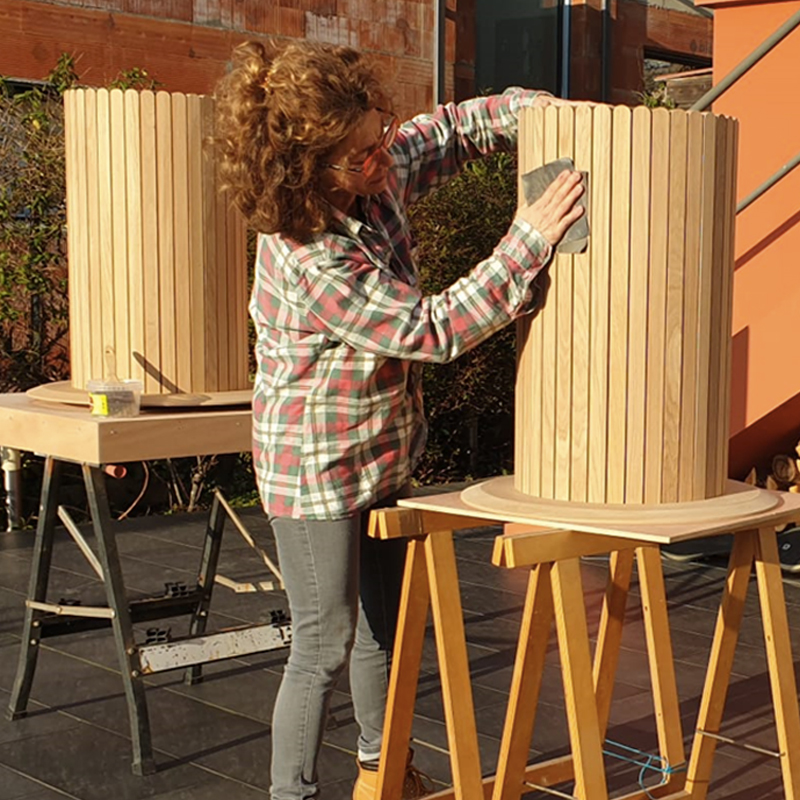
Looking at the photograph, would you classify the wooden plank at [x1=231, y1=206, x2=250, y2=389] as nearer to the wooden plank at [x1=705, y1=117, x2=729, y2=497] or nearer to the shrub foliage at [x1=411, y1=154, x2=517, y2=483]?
the wooden plank at [x1=705, y1=117, x2=729, y2=497]

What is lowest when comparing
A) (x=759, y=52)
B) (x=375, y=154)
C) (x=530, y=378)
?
(x=530, y=378)

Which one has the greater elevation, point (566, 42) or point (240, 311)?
point (566, 42)

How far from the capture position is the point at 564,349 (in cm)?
235

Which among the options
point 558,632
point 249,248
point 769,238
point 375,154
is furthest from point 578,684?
point 249,248

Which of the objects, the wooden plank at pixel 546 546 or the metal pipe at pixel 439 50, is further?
the metal pipe at pixel 439 50

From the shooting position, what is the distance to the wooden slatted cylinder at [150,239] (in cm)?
334

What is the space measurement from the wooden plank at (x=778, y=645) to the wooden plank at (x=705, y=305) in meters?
0.19

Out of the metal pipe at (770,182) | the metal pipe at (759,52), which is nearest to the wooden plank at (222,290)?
the metal pipe at (759,52)

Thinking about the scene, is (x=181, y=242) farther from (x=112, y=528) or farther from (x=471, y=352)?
(x=471, y=352)

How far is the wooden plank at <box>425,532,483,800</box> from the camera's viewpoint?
243cm

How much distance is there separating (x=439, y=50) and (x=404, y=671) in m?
6.37

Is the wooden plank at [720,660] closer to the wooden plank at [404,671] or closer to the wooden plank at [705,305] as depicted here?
the wooden plank at [705,305]

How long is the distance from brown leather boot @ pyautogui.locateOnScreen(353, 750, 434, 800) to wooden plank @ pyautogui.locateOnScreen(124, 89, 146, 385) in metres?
1.08

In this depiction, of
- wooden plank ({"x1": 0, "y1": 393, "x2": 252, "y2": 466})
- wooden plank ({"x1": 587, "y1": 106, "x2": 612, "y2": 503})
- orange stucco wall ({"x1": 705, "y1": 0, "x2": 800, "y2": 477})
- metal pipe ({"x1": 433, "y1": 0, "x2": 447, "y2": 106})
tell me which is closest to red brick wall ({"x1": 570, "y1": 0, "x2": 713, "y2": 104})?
metal pipe ({"x1": 433, "y1": 0, "x2": 447, "y2": 106})
